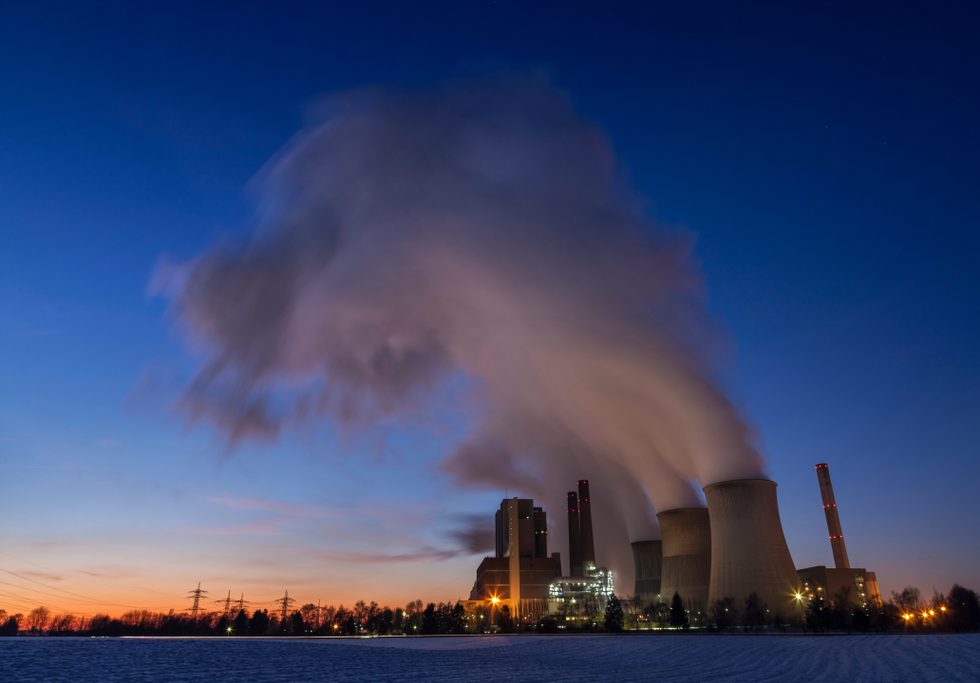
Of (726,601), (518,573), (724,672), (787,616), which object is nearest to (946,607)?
(787,616)

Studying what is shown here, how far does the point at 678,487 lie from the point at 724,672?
54.8 meters

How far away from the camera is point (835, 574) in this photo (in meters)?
97.8

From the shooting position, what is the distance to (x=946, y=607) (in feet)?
324

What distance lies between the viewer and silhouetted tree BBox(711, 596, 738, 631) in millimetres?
62531

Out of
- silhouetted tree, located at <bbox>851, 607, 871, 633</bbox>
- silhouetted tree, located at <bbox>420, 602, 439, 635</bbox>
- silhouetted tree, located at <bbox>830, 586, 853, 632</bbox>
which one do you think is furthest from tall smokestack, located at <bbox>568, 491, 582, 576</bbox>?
silhouetted tree, located at <bbox>851, 607, 871, 633</bbox>

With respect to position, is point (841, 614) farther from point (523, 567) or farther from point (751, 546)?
point (523, 567)

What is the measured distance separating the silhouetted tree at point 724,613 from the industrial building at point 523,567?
45.8 metres

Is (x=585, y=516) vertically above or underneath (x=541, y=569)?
above

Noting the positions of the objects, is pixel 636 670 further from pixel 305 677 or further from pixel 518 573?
pixel 518 573

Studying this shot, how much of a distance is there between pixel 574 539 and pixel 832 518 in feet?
161

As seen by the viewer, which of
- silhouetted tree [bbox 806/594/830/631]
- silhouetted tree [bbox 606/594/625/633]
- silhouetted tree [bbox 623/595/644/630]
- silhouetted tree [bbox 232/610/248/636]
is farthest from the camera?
silhouetted tree [bbox 232/610/248/636]

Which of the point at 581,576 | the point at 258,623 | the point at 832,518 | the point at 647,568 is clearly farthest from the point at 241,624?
the point at 832,518

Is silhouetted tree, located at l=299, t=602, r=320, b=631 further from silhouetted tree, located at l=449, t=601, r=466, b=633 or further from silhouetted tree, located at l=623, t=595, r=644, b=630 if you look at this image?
silhouetted tree, located at l=623, t=595, r=644, b=630

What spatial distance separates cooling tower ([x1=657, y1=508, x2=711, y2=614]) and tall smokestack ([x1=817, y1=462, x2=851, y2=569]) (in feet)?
160
